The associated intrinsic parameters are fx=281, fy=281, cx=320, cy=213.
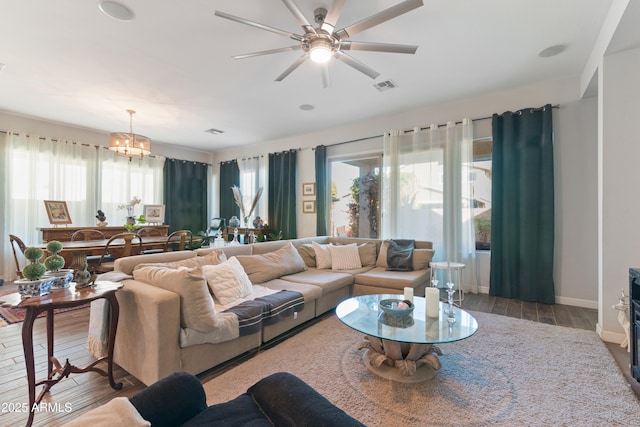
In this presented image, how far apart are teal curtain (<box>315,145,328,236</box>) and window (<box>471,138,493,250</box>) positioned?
8.45 ft

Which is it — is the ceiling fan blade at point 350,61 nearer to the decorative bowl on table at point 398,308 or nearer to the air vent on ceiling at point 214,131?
the decorative bowl on table at point 398,308

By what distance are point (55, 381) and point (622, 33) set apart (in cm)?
476

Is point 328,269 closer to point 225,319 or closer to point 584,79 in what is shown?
point 225,319

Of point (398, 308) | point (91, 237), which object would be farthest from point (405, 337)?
point (91, 237)

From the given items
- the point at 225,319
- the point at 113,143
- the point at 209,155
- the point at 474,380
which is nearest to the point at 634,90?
the point at 474,380

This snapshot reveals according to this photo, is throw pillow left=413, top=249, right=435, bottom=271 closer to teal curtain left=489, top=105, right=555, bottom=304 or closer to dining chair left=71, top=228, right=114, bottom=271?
teal curtain left=489, top=105, right=555, bottom=304

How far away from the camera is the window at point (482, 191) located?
4.16 meters

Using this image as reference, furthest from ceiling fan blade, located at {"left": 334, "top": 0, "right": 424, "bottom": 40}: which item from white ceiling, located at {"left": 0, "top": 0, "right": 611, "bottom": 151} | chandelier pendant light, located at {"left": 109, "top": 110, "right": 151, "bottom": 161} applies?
chandelier pendant light, located at {"left": 109, "top": 110, "right": 151, "bottom": 161}

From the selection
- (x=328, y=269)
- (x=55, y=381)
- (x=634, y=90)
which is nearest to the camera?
(x=55, y=381)

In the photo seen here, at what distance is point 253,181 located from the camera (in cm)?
670

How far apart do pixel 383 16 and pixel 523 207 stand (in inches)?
123

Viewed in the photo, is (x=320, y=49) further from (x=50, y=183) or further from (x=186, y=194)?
(x=186, y=194)

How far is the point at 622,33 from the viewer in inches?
88.2

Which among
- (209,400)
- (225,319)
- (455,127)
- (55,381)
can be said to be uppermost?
(455,127)
